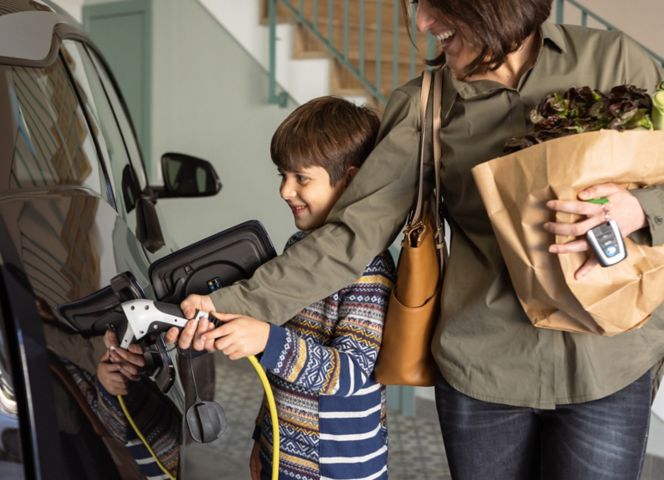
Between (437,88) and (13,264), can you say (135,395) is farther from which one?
(437,88)

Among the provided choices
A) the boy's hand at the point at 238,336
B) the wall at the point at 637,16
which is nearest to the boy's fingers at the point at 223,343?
the boy's hand at the point at 238,336

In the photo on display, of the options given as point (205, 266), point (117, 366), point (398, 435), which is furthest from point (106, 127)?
point (398, 435)

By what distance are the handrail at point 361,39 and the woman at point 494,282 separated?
296cm

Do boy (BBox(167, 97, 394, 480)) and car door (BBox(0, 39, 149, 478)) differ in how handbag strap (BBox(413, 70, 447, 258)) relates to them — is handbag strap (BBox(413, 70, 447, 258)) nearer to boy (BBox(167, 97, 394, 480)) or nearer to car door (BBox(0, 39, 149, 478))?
boy (BBox(167, 97, 394, 480))

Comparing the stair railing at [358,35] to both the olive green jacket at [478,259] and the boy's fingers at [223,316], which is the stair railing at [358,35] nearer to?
the olive green jacket at [478,259]

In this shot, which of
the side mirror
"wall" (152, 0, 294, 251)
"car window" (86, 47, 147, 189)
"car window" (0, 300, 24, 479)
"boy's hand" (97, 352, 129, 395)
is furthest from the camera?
"wall" (152, 0, 294, 251)

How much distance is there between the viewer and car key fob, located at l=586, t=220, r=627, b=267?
4.06ft

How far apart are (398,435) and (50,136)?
3158mm

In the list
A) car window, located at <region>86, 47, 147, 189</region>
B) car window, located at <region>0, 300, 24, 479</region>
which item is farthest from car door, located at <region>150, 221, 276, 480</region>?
car window, located at <region>86, 47, 147, 189</region>

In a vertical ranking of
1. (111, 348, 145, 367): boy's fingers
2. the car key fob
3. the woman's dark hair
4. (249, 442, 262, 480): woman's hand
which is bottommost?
(249, 442, 262, 480): woman's hand

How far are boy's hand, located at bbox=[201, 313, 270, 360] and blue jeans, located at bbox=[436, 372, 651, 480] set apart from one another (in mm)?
383

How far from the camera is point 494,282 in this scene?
146 cm

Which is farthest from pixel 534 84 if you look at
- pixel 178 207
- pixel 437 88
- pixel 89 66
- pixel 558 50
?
pixel 178 207

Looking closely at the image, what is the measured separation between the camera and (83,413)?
1.06 metres
